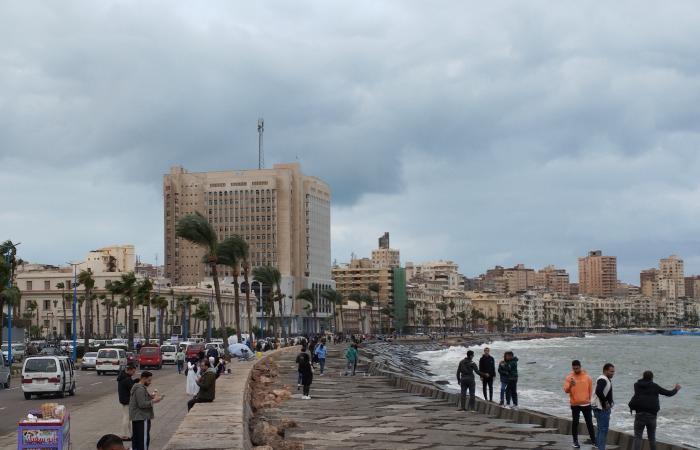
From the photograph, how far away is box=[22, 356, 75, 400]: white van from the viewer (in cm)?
3103

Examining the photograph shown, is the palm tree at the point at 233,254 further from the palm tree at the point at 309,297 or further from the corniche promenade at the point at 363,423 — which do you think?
the palm tree at the point at 309,297

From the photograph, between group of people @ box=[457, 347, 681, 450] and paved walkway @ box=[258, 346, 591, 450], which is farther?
paved walkway @ box=[258, 346, 591, 450]

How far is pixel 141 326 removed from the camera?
145875 millimetres

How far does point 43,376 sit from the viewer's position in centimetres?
3136

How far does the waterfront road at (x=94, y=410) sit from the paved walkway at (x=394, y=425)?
2.66 meters

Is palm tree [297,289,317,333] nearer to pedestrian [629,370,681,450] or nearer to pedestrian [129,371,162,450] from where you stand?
pedestrian [629,370,681,450]

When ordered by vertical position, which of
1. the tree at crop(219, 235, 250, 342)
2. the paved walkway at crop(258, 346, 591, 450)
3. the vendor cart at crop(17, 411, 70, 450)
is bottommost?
the paved walkway at crop(258, 346, 591, 450)

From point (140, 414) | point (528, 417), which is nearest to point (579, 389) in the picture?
point (528, 417)

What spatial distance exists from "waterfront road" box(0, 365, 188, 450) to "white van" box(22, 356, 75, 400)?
0.38m

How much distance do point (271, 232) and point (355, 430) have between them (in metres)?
175

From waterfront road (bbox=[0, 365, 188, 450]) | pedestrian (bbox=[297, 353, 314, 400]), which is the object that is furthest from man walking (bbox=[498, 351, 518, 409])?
waterfront road (bbox=[0, 365, 188, 450])

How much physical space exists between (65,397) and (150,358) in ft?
73.0

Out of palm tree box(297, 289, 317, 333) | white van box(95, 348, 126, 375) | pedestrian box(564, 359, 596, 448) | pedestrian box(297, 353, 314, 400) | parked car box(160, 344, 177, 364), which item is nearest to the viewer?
pedestrian box(564, 359, 596, 448)

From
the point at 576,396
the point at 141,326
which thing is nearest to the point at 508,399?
the point at 576,396
